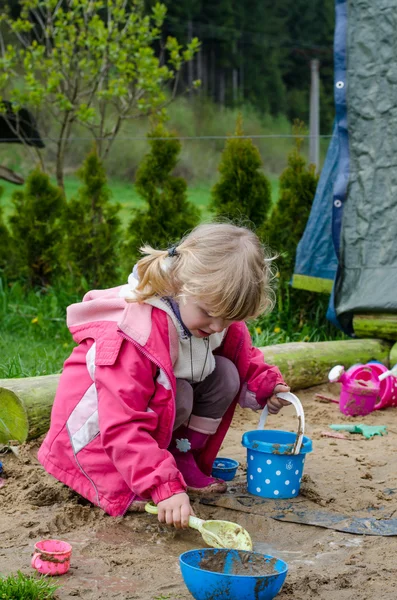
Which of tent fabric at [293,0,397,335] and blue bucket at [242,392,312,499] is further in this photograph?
tent fabric at [293,0,397,335]

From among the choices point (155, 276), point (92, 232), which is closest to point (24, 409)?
point (155, 276)

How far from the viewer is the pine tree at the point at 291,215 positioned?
6.21 meters

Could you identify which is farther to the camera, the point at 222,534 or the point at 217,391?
the point at 217,391

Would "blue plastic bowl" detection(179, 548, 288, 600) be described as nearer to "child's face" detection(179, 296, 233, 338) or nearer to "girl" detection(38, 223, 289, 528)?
"girl" detection(38, 223, 289, 528)

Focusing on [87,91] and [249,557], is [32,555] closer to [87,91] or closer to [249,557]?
[249,557]

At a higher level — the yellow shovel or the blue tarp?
the blue tarp

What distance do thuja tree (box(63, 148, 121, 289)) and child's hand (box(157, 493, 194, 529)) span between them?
4365 mm

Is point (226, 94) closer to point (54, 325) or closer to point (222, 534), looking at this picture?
point (54, 325)

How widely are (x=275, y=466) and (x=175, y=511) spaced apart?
64cm

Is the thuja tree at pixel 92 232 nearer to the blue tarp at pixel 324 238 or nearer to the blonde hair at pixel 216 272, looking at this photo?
the blue tarp at pixel 324 238

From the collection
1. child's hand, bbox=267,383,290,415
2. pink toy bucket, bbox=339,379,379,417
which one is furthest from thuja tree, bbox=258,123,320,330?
child's hand, bbox=267,383,290,415

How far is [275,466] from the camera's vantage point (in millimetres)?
2922

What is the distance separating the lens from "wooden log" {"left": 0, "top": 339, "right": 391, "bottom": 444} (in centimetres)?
342

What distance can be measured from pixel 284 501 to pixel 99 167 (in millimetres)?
4314
